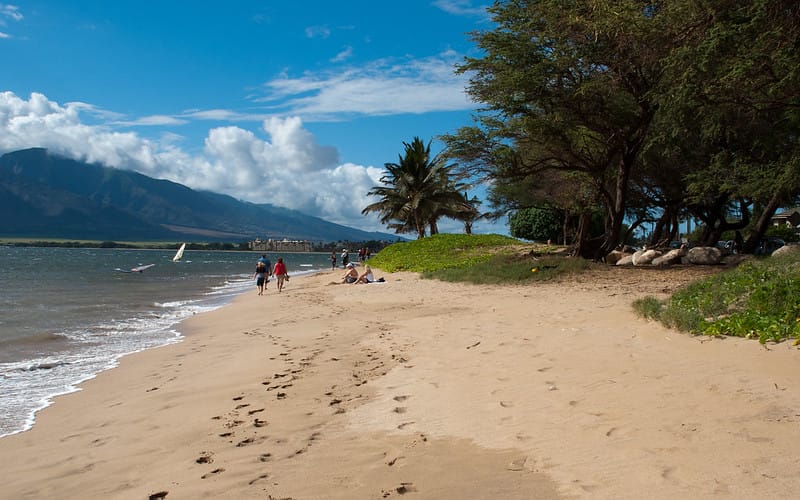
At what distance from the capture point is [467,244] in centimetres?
3359

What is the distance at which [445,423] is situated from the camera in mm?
4480

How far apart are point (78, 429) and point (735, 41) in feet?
36.3

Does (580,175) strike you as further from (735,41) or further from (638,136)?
(735,41)

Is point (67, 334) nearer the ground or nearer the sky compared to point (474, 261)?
nearer the ground

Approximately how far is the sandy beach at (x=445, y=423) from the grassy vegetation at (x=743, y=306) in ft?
0.87

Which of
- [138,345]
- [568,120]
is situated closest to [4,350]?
[138,345]

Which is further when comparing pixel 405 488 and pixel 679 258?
pixel 679 258

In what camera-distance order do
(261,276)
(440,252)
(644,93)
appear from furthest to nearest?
(440,252)
(261,276)
(644,93)

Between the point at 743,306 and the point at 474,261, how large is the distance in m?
18.6

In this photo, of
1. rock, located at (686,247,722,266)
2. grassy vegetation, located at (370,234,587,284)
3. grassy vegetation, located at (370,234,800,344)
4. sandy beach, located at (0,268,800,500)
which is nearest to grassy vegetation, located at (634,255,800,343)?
grassy vegetation, located at (370,234,800,344)

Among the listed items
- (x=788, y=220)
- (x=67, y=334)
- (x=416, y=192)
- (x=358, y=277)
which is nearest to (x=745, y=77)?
(x=67, y=334)

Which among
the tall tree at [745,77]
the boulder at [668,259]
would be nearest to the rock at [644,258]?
the boulder at [668,259]

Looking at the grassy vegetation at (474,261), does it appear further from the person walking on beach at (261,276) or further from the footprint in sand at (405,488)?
the footprint in sand at (405,488)

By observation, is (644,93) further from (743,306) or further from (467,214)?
(467,214)
